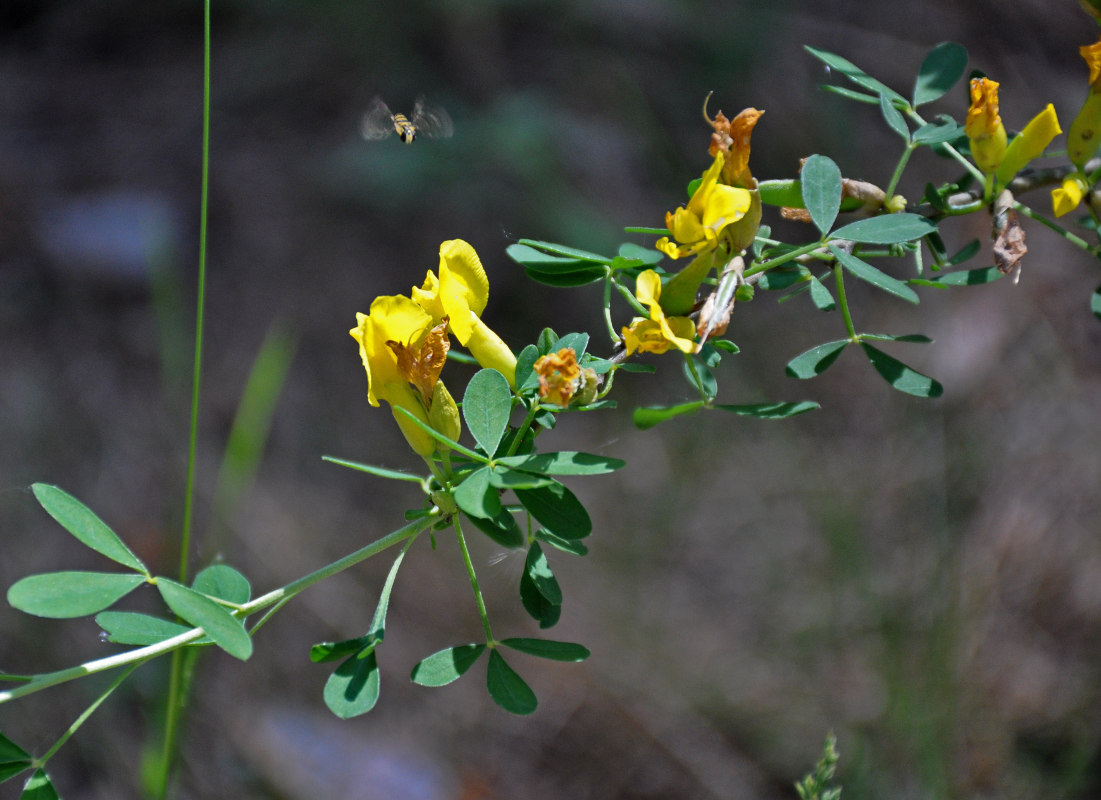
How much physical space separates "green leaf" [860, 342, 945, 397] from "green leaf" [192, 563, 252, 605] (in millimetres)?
561

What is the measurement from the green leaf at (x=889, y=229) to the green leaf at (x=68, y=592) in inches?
22.2

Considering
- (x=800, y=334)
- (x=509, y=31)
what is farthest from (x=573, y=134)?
(x=800, y=334)

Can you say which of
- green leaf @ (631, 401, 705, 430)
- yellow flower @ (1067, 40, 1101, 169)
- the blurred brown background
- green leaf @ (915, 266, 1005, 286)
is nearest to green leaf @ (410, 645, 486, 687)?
green leaf @ (631, 401, 705, 430)

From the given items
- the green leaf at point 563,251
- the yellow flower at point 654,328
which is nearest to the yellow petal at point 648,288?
the yellow flower at point 654,328

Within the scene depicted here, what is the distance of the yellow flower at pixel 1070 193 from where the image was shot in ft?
2.15

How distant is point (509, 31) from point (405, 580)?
1871 millimetres

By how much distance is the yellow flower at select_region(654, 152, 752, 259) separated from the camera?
1.84 feet

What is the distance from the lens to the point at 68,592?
562mm

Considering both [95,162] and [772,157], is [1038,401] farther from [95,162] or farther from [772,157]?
[95,162]

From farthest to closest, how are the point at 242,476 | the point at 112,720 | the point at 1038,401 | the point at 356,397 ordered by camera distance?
the point at 356,397 → the point at 1038,401 → the point at 112,720 → the point at 242,476

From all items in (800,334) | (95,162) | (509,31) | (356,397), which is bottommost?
(356,397)

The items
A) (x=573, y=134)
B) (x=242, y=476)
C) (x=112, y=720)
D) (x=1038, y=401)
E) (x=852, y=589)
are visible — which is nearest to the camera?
(x=242, y=476)

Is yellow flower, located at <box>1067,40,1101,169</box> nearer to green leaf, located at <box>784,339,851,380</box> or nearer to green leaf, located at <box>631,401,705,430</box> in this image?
green leaf, located at <box>784,339,851,380</box>

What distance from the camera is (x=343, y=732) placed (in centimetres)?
207
